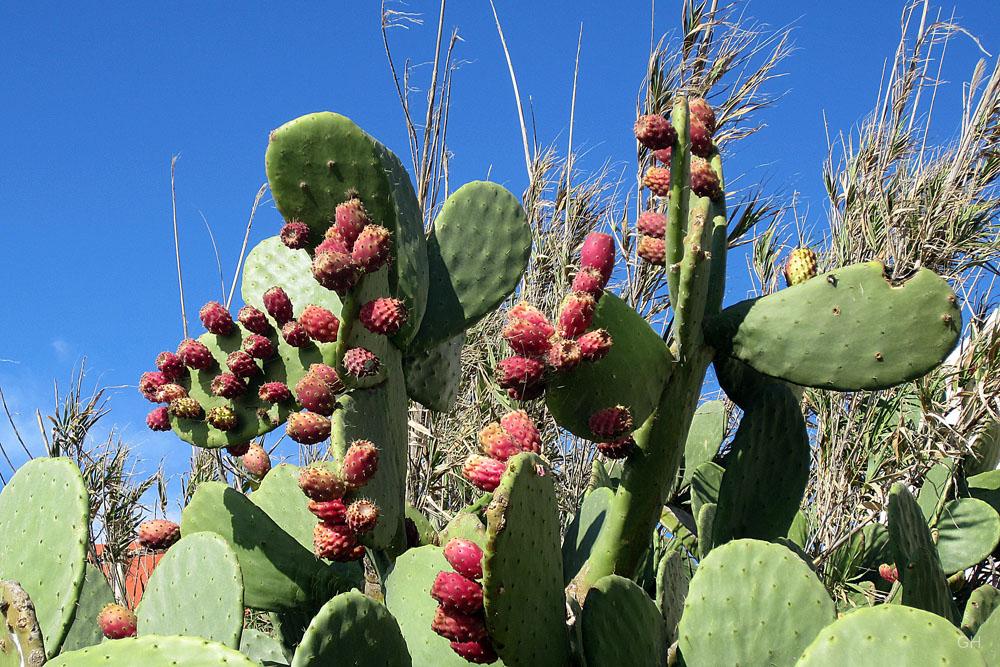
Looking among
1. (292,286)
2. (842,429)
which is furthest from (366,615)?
(842,429)

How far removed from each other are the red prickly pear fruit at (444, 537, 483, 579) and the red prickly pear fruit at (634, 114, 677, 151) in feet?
2.29

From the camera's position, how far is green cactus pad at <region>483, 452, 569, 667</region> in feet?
4.47

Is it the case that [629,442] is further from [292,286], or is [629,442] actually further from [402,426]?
[292,286]

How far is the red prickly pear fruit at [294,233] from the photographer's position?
1.88 m

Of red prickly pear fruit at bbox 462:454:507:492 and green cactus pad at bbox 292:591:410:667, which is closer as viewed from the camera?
green cactus pad at bbox 292:591:410:667

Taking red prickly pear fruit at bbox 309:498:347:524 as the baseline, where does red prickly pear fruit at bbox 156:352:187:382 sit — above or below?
above

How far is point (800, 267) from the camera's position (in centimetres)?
201

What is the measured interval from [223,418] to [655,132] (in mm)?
1189

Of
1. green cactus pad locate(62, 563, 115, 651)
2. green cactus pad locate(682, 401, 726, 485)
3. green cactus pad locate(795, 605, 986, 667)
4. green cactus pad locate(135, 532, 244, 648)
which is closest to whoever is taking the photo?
green cactus pad locate(795, 605, 986, 667)

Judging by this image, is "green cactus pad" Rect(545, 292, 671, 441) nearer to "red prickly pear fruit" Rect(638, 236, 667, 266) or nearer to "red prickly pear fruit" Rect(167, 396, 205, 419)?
"red prickly pear fruit" Rect(638, 236, 667, 266)

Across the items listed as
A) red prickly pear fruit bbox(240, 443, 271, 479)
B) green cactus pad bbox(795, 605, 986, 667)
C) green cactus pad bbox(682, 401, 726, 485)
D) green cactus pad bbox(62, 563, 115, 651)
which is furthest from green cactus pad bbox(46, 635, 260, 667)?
green cactus pad bbox(682, 401, 726, 485)

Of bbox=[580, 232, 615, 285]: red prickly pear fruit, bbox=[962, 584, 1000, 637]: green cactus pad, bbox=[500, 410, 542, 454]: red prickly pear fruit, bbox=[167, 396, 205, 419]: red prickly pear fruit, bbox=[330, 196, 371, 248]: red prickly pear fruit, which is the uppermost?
bbox=[330, 196, 371, 248]: red prickly pear fruit

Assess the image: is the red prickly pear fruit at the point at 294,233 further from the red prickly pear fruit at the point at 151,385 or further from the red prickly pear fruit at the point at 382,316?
the red prickly pear fruit at the point at 151,385

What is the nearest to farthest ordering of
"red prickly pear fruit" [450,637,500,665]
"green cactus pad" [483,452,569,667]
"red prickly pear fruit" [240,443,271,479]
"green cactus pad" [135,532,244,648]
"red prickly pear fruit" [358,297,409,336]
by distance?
"green cactus pad" [483,452,569,667] → "red prickly pear fruit" [450,637,500,665] → "green cactus pad" [135,532,244,648] → "red prickly pear fruit" [358,297,409,336] → "red prickly pear fruit" [240,443,271,479]
